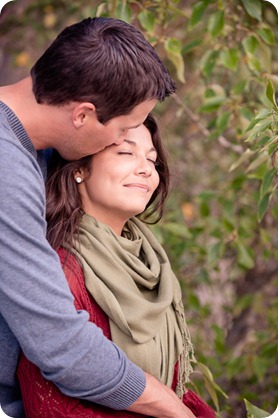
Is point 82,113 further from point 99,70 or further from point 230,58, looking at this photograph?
point 230,58

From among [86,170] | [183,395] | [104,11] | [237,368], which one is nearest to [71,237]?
[86,170]

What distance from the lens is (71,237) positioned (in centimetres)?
208

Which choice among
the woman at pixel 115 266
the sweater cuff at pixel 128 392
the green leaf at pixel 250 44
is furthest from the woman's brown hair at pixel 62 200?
the green leaf at pixel 250 44

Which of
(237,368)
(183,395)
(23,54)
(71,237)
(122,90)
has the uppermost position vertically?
(122,90)

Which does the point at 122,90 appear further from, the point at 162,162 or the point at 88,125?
the point at 162,162

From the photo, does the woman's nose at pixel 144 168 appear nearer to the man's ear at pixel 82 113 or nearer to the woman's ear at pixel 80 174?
the woman's ear at pixel 80 174

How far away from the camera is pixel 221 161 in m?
5.20

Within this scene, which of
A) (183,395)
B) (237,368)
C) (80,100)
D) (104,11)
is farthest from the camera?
(237,368)

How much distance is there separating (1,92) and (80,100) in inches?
8.9

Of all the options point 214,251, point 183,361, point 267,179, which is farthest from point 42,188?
point 214,251

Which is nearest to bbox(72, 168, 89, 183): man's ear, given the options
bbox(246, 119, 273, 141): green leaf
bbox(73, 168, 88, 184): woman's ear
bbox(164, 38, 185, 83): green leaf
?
bbox(73, 168, 88, 184): woman's ear

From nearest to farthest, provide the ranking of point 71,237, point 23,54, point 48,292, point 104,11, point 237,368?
point 48,292 → point 71,237 → point 104,11 → point 237,368 → point 23,54

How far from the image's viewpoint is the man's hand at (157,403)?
6.58 ft

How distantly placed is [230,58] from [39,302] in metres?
1.66
